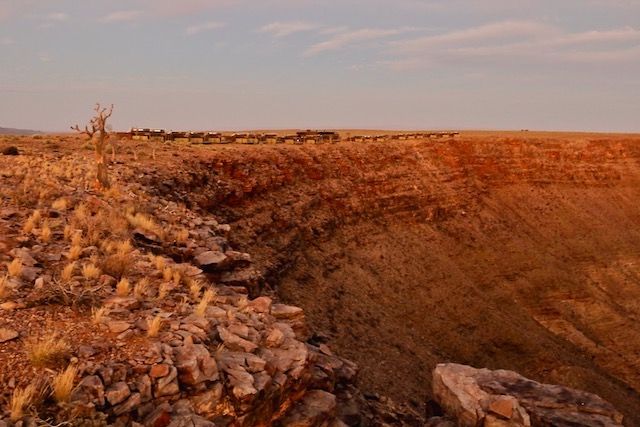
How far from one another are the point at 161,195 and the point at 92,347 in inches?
597

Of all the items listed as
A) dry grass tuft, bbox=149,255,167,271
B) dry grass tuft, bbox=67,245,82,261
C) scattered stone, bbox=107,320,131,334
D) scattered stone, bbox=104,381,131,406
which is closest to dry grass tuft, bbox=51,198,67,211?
dry grass tuft, bbox=67,245,82,261

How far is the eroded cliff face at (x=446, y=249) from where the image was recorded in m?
27.6

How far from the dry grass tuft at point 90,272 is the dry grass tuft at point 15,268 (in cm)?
118

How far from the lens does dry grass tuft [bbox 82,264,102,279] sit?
10938mm

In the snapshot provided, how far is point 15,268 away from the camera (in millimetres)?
10164

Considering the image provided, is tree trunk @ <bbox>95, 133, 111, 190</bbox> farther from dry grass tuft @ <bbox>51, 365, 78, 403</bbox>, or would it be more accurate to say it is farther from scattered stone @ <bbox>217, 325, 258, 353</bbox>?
dry grass tuft @ <bbox>51, 365, 78, 403</bbox>

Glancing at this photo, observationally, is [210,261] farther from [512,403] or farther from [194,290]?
[512,403]

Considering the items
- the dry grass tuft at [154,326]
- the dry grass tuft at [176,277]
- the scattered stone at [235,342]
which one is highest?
the dry grass tuft at [176,277]

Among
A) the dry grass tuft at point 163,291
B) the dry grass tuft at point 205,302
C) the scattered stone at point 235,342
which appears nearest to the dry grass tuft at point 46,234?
the dry grass tuft at point 163,291

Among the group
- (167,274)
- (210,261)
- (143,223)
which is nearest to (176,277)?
(167,274)

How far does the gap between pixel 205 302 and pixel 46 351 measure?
153 inches

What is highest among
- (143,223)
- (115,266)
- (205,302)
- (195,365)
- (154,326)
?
(143,223)

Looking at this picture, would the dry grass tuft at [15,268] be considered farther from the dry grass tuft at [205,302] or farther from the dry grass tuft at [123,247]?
the dry grass tuft at [205,302]

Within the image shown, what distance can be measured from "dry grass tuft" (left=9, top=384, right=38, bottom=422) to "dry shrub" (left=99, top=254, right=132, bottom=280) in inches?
187
